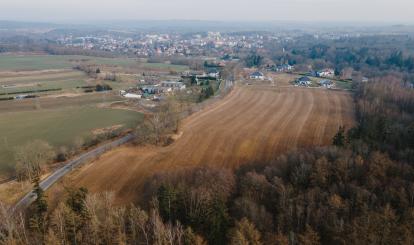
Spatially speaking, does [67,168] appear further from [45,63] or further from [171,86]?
[45,63]

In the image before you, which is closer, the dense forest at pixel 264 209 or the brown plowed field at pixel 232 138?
the dense forest at pixel 264 209

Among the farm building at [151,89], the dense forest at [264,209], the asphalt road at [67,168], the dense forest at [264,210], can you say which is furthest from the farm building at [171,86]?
the dense forest at [264,210]

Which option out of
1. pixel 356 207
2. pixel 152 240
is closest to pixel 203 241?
pixel 152 240

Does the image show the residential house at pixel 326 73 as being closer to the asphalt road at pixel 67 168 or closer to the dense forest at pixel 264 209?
the asphalt road at pixel 67 168

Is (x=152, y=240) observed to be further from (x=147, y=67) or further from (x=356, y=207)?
(x=147, y=67)

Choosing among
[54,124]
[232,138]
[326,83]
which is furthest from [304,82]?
[54,124]

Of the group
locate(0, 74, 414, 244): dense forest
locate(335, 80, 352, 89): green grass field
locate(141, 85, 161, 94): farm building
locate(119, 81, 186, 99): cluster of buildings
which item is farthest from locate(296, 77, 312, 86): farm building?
locate(0, 74, 414, 244): dense forest

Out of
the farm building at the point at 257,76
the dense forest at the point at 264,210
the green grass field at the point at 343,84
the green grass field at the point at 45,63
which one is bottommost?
the dense forest at the point at 264,210
